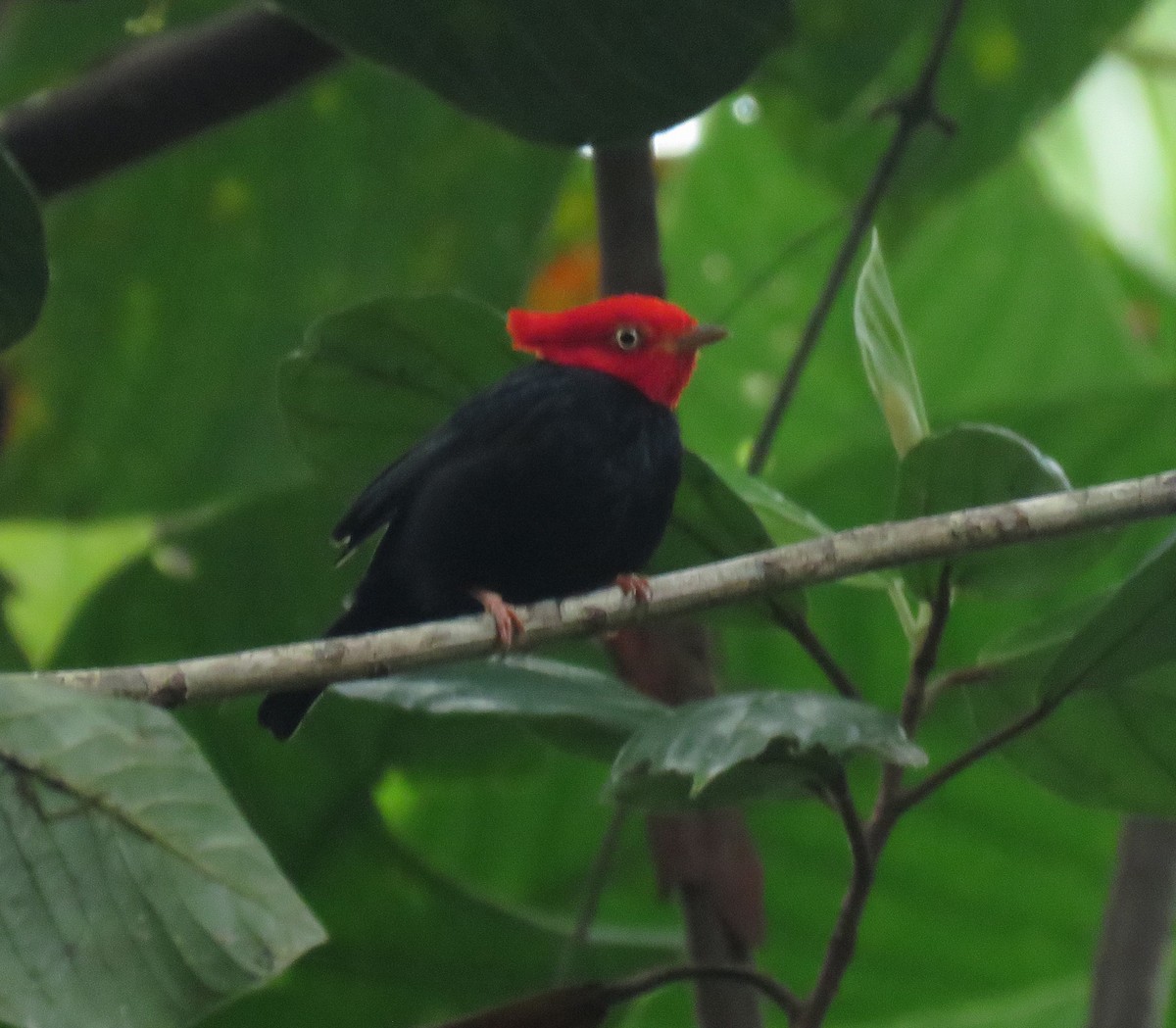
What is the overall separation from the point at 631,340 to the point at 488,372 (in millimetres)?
463

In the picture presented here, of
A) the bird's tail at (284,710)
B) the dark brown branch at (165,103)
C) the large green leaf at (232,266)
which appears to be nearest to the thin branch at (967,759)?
the bird's tail at (284,710)

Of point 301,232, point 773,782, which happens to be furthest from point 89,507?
point 773,782

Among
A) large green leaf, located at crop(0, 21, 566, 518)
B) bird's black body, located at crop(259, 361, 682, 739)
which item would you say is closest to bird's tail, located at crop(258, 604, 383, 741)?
bird's black body, located at crop(259, 361, 682, 739)

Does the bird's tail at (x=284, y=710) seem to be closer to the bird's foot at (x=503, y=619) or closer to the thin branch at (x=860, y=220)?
the bird's foot at (x=503, y=619)

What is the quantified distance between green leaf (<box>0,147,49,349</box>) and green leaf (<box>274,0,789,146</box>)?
12.7 inches

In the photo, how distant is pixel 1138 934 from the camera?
2.32 m

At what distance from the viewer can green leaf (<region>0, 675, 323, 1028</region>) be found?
4.88ft

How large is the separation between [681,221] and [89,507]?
144cm

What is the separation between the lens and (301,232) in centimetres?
360

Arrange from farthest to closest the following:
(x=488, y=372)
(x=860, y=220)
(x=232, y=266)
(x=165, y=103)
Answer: (x=232, y=266) → (x=165, y=103) → (x=860, y=220) → (x=488, y=372)

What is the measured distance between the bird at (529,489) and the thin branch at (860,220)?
0.13m

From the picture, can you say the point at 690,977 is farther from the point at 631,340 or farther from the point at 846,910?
the point at 631,340

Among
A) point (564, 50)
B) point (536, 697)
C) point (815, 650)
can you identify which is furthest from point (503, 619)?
point (564, 50)

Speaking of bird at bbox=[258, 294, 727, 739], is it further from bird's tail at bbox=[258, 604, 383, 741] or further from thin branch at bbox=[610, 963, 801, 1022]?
thin branch at bbox=[610, 963, 801, 1022]
